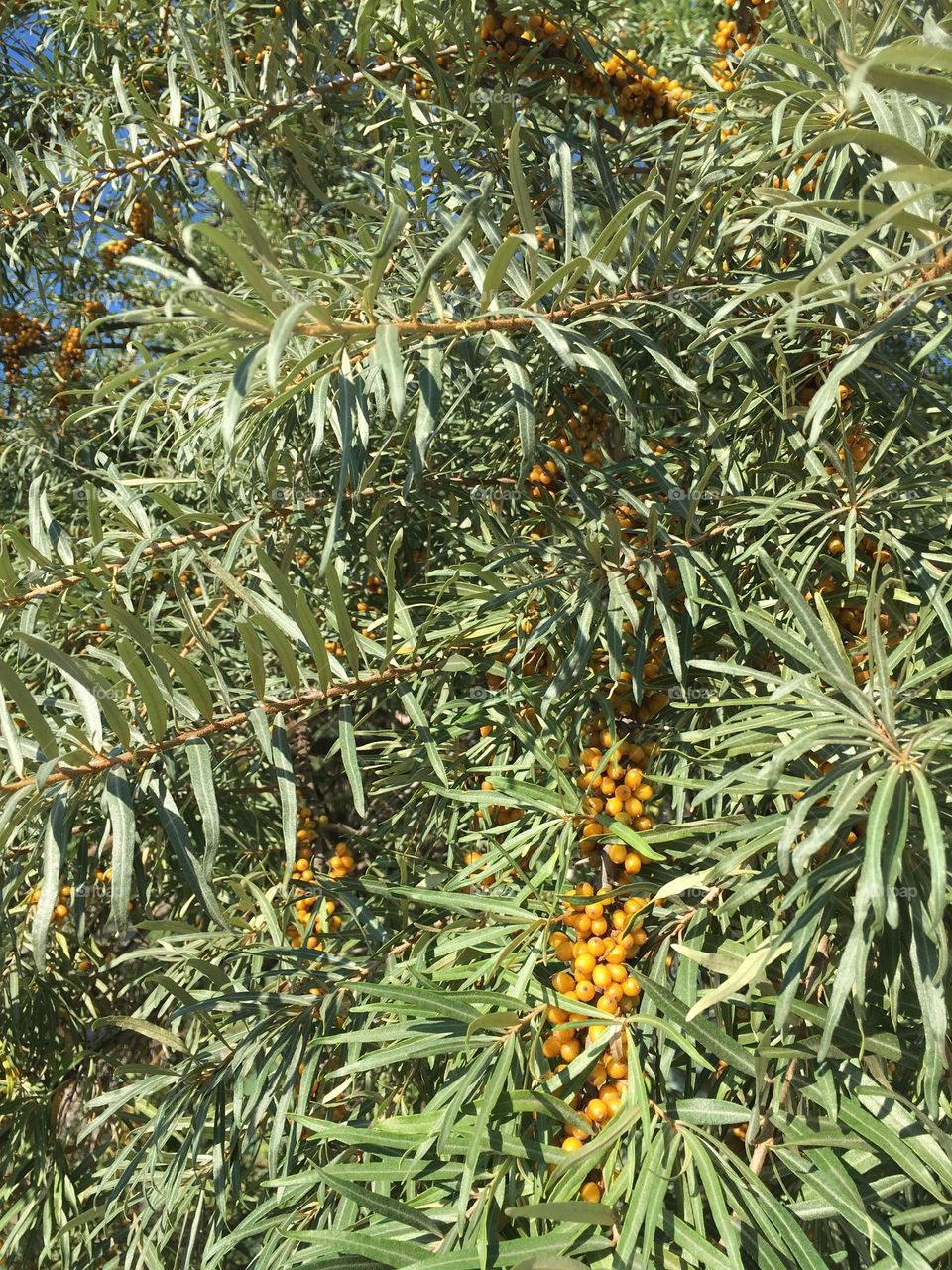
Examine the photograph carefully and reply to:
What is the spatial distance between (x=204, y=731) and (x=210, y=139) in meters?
1.09

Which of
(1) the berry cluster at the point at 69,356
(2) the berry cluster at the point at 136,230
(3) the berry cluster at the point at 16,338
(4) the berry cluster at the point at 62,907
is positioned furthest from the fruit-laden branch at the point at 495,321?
(3) the berry cluster at the point at 16,338

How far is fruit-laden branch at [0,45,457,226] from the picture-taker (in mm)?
1432

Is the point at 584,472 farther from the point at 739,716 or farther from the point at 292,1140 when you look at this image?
the point at 292,1140

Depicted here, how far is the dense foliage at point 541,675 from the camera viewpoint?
707mm

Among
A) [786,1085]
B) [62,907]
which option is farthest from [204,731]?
[62,907]

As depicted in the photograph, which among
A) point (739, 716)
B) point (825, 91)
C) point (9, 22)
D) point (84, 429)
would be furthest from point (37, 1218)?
point (9, 22)

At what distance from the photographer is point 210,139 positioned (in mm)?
1433

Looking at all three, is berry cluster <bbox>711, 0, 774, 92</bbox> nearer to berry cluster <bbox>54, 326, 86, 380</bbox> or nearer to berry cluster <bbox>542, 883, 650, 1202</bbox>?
berry cluster <bbox>542, 883, 650, 1202</bbox>

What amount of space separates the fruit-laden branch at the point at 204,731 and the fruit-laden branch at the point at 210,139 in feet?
3.30

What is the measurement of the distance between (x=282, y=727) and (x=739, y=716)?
44cm

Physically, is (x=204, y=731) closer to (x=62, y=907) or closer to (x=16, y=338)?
(x=62, y=907)

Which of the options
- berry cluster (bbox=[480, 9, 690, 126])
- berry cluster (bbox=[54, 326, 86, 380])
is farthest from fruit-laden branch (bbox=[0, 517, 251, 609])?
berry cluster (bbox=[54, 326, 86, 380])

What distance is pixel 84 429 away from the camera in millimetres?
2506

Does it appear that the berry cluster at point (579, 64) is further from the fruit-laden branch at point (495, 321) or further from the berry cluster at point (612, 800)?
the berry cluster at point (612, 800)
